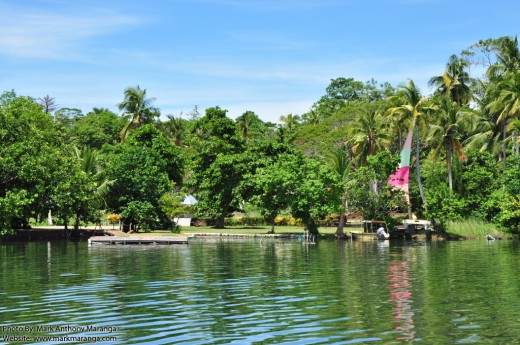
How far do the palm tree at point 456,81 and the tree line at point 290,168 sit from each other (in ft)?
0.41

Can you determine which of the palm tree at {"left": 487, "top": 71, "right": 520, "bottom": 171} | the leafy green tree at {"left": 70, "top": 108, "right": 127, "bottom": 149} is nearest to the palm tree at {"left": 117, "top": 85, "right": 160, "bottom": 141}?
the leafy green tree at {"left": 70, "top": 108, "right": 127, "bottom": 149}

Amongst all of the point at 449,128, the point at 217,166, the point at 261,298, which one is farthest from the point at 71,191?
the point at 261,298

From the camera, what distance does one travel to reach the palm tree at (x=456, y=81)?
8262cm

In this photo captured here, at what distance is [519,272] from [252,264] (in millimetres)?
14785

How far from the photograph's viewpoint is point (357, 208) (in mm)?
67812

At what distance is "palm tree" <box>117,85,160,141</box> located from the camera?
314 ft

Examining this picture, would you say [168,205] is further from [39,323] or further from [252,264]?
[39,323]

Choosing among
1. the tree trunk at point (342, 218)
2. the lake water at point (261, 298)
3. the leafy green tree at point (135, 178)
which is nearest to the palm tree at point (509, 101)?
the tree trunk at point (342, 218)

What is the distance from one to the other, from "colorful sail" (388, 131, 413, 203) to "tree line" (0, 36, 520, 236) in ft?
3.44

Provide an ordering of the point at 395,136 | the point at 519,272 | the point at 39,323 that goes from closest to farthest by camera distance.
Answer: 1. the point at 39,323
2. the point at 519,272
3. the point at 395,136

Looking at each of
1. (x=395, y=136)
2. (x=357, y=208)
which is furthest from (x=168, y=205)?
(x=395, y=136)

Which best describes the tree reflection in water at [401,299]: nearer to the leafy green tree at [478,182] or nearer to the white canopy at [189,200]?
the leafy green tree at [478,182]

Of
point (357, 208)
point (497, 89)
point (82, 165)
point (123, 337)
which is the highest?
point (497, 89)

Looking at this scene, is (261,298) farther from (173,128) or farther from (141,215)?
(173,128)
